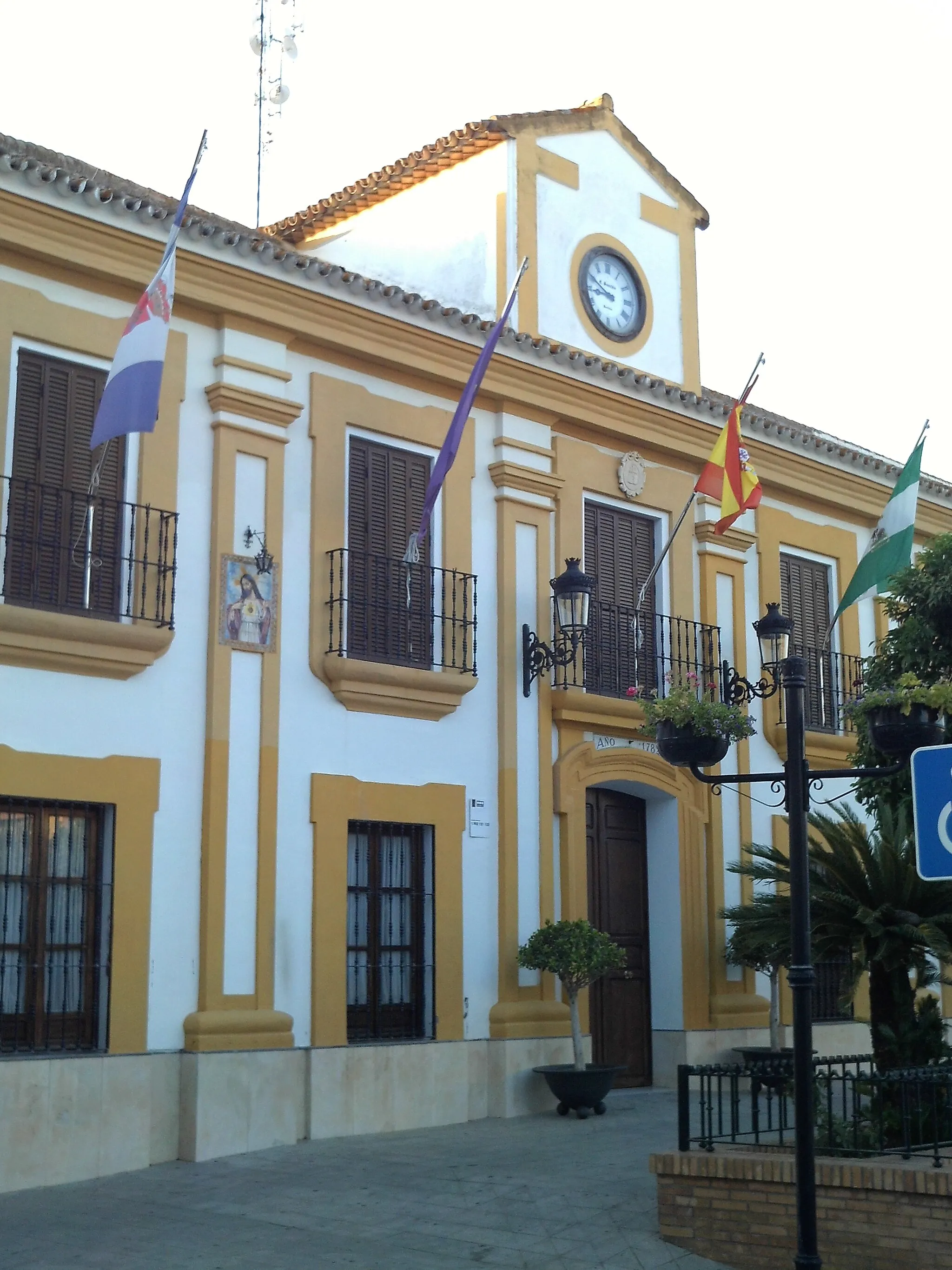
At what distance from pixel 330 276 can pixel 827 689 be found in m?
7.91

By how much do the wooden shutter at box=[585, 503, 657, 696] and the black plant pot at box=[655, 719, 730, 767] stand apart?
699cm

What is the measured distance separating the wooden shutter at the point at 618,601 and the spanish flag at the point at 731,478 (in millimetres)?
1343

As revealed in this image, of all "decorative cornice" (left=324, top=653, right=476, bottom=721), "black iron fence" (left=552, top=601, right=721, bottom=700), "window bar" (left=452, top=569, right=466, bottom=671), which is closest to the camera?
"decorative cornice" (left=324, top=653, right=476, bottom=721)

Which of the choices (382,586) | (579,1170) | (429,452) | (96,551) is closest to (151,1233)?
(579,1170)

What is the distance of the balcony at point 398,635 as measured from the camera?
1362cm

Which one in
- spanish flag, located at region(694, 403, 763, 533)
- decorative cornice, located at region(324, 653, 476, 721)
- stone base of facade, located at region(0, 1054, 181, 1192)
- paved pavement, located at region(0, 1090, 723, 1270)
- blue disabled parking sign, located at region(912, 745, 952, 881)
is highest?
spanish flag, located at region(694, 403, 763, 533)

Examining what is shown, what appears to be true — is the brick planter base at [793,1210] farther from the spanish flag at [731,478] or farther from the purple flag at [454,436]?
the spanish flag at [731,478]

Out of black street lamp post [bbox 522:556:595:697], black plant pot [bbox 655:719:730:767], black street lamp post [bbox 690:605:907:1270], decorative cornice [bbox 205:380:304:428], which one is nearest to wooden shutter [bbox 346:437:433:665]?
decorative cornice [bbox 205:380:304:428]

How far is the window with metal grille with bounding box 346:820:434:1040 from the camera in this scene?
44.4 feet

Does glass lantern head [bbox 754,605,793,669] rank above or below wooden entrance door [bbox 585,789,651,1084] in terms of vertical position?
above

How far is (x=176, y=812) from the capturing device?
1241cm

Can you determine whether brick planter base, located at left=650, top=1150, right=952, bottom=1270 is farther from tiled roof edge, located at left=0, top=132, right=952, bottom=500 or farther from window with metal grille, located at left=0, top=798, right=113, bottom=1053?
tiled roof edge, located at left=0, top=132, right=952, bottom=500

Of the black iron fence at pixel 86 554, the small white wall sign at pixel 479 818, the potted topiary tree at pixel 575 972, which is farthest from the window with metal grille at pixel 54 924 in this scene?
the potted topiary tree at pixel 575 972

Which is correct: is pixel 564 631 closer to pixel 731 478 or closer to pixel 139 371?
pixel 731 478
